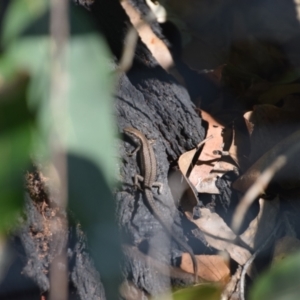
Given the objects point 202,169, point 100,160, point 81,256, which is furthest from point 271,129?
point 100,160

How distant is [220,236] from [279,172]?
331mm

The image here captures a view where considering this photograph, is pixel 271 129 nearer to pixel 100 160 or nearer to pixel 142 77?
pixel 142 77

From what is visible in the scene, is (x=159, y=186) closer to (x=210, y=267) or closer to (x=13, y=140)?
(x=210, y=267)

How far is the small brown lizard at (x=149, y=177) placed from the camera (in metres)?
1.62

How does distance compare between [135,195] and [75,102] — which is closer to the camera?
[75,102]

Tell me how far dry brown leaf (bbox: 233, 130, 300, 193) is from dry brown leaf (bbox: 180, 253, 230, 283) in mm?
290

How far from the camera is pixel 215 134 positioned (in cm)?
199

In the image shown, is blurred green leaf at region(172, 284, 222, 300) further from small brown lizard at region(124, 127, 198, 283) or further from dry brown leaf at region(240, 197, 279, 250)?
dry brown leaf at region(240, 197, 279, 250)

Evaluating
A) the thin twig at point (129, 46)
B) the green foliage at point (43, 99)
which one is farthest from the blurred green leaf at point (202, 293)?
the thin twig at point (129, 46)

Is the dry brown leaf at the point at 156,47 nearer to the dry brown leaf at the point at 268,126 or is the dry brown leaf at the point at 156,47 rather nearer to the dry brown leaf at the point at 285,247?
the dry brown leaf at the point at 268,126

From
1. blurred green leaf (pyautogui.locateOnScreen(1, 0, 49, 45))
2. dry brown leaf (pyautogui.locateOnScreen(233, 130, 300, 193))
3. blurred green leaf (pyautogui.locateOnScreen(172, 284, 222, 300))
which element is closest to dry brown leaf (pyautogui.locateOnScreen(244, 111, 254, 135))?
dry brown leaf (pyautogui.locateOnScreen(233, 130, 300, 193))

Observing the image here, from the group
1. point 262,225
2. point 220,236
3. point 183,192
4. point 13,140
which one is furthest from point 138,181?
point 13,140

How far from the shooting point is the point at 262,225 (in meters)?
1.75

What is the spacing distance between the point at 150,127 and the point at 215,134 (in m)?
0.29
